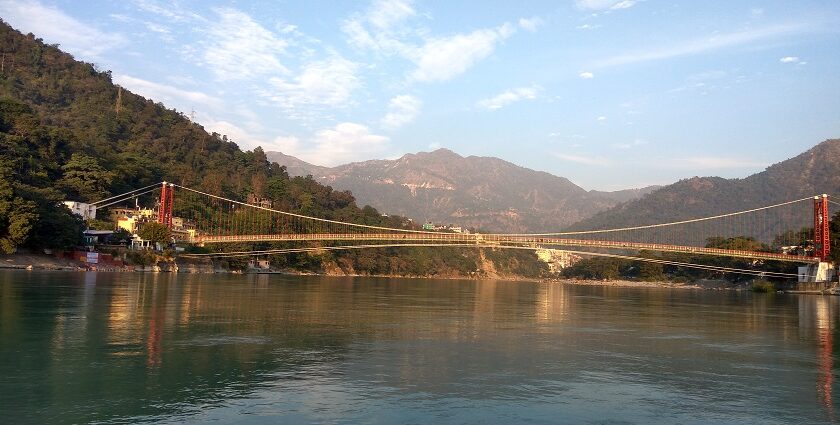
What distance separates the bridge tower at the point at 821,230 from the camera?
2345 inches

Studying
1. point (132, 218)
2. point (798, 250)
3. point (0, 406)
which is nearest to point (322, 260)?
point (132, 218)

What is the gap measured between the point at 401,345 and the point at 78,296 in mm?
13209

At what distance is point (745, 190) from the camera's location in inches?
6344

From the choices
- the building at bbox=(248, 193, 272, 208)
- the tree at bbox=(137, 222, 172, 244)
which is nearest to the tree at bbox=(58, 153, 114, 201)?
the tree at bbox=(137, 222, 172, 244)

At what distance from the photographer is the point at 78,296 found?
2100 centimetres

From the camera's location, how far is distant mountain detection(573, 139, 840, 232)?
15058 cm

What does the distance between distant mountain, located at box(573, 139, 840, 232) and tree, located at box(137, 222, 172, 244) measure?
13070 cm

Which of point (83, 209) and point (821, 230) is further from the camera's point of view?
point (821, 230)

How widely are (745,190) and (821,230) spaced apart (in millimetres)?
108047

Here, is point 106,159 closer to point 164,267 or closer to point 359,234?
point 164,267

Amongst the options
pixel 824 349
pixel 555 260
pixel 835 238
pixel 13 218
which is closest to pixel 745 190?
pixel 555 260

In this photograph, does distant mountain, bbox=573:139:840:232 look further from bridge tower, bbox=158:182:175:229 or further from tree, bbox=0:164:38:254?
tree, bbox=0:164:38:254

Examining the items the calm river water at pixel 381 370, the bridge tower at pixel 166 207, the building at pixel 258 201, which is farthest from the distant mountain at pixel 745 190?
the calm river water at pixel 381 370

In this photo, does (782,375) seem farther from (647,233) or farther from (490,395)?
(647,233)
